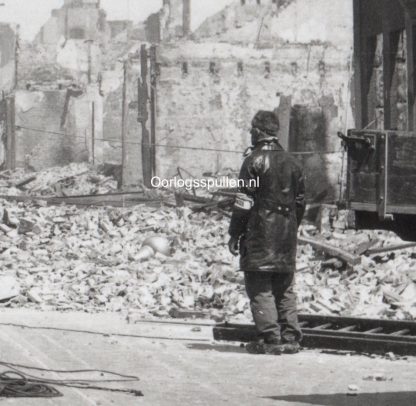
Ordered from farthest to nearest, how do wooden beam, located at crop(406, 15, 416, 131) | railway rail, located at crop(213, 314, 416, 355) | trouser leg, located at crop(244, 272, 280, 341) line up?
wooden beam, located at crop(406, 15, 416, 131), trouser leg, located at crop(244, 272, 280, 341), railway rail, located at crop(213, 314, 416, 355)

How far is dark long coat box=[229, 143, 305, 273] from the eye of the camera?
27.1ft

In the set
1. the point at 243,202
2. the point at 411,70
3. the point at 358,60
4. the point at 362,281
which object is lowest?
the point at 362,281

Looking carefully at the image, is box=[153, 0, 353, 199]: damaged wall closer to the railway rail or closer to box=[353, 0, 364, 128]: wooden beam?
box=[353, 0, 364, 128]: wooden beam

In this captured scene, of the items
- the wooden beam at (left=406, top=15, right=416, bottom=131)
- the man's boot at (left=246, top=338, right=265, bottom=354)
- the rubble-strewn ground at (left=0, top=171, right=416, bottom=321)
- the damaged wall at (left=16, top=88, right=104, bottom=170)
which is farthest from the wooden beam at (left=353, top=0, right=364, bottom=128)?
the damaged wall at (left=16, top=88, right=104, bottom=170)

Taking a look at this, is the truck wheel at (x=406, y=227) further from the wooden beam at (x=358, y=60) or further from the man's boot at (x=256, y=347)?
the wooden beam at (x=358, y=60)

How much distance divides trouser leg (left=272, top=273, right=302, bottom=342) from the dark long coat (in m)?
0.12

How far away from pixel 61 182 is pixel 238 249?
117ft

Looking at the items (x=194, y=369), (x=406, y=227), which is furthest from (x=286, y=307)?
(x=406, y=227)

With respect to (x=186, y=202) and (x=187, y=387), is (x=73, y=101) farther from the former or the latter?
(x=187, y=387)

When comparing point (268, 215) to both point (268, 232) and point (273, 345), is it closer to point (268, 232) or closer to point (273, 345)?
point (268, 232)

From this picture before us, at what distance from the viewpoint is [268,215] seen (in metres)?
8.29

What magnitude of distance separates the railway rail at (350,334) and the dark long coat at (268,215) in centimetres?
63

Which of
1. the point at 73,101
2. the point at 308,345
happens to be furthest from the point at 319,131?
the point at 73,101

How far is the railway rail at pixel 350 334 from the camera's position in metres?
7.85
